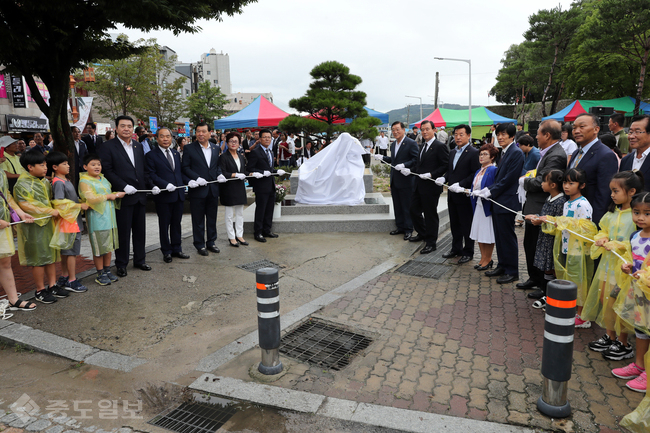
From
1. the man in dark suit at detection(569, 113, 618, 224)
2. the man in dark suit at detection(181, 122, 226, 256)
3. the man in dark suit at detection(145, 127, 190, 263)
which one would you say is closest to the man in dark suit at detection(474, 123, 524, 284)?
the man in dark suit at detection(569, 113, 618, 224)

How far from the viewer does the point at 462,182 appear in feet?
21.7

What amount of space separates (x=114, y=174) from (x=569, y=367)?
5.86 meters

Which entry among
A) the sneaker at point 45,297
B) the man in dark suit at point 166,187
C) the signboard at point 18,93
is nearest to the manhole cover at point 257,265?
the man in dark suit at point 166,187

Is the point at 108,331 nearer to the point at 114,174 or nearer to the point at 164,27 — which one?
the point at 114,174

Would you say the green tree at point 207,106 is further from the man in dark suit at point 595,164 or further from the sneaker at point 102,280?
the man in dark suit at point 595,164

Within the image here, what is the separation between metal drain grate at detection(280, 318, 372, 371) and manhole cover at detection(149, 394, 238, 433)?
851mm

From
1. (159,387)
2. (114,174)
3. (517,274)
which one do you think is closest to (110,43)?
(114,174)

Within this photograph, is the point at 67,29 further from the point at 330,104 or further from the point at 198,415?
the point at 330,104

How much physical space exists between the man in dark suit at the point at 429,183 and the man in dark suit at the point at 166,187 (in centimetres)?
394

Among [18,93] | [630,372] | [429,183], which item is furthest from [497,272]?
[18,93]

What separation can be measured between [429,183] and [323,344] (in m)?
3.92

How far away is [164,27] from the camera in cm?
664

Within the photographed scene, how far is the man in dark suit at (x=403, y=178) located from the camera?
8.06 m

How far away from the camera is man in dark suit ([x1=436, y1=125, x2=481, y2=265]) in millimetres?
6590
